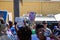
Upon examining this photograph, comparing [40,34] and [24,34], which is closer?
[24,34]

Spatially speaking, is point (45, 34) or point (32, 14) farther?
point (32, 14)

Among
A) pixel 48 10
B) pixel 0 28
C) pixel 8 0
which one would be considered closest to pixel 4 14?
pixel 0 28

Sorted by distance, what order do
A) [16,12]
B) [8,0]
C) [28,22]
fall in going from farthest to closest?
1. [8,0]
2. [16,12]
3. [28,22]

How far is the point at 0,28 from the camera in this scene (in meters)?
1.51

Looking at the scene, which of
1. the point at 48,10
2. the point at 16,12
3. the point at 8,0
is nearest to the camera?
the point at 16,12

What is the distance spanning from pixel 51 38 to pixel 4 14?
595 millimetres

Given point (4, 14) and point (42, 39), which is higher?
point (4, 14)

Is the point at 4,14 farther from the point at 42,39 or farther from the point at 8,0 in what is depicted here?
the point at 8,0

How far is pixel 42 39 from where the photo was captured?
153cm

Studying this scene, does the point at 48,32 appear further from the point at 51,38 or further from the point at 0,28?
the point at 0,28

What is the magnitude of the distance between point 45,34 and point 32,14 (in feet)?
1.24

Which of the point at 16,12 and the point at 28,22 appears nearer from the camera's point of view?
the point at 28,22

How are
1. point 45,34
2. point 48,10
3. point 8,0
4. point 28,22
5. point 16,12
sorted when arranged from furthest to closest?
point 8,0, point 48,10, point 16,12, point 28,22, point 45,34

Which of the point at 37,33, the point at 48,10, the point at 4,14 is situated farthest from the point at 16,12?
the point at 48,10
